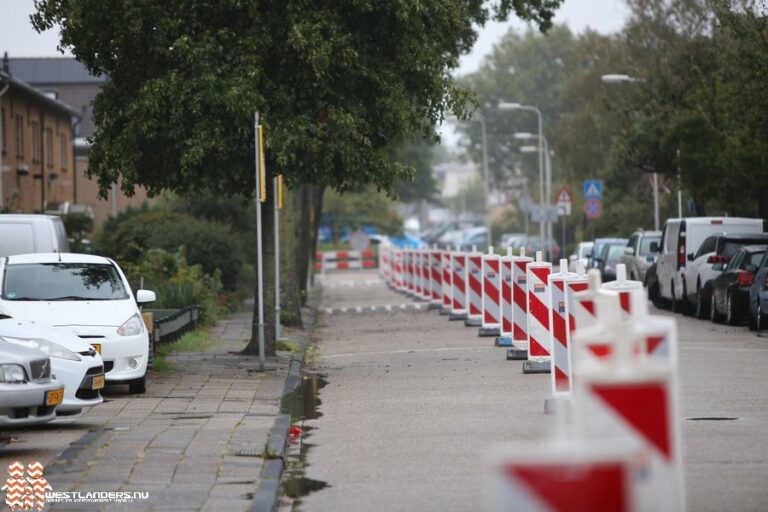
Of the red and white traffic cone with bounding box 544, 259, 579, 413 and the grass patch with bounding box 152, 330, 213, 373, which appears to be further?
the grass patch with bounding box 152, 330, 213, 373

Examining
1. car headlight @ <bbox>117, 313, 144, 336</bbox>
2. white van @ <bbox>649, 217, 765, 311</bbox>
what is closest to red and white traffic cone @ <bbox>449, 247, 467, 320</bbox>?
white van @ <bbox>649, 217, 765, 311</bbox>

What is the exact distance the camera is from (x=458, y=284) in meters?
29.5

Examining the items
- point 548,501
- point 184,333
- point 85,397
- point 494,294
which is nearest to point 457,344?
A: point 494,294

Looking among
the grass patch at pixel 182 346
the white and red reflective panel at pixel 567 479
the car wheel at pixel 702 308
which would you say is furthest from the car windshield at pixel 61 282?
the car wheel at pixel 702 308

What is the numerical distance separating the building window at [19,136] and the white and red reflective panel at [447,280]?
16.3 metres

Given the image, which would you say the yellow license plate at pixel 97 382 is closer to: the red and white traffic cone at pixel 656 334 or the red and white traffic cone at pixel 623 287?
the red and white traffic cone at pixel 623 287

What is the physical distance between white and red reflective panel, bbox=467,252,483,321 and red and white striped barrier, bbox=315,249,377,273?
45559 millimetres

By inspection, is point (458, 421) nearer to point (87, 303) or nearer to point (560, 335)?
point (560, 335)

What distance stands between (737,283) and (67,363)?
14863 mm

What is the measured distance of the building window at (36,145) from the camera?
4609 cm

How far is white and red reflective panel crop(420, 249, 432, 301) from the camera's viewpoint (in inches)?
1449

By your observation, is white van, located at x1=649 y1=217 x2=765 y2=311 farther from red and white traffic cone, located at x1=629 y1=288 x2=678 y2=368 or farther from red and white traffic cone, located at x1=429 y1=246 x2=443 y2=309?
red and white traffic cone, located at x1=629 y1=288 x2=678 y2=368

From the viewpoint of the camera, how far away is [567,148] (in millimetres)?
65188

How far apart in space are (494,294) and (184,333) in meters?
5.05
